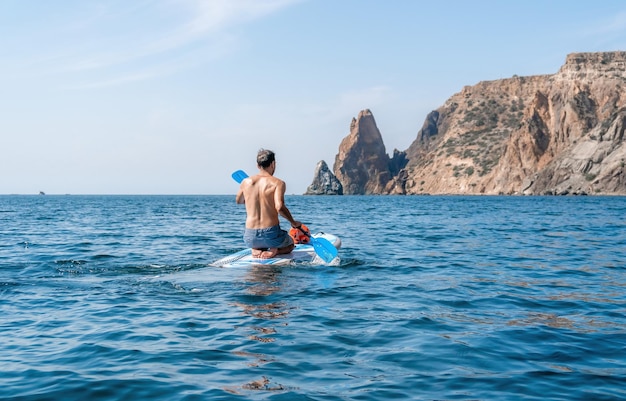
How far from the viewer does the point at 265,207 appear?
11.4 m

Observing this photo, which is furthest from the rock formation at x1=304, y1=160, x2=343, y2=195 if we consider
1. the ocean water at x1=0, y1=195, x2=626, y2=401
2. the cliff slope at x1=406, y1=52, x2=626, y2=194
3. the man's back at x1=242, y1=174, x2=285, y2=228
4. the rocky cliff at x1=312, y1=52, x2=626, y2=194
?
the man's back at x1=242, y1=174, x2=285, y2=228

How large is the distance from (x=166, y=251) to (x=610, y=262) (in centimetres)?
1206

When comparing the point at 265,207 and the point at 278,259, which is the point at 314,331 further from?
the point at 278,259

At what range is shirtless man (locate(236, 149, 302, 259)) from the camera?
36.2 ft

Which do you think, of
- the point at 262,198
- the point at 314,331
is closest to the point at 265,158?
the point at 262,198

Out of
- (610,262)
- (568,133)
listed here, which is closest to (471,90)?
(568,133)

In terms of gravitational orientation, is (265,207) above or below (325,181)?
below

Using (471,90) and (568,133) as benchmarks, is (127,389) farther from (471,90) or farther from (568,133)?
(471,90)

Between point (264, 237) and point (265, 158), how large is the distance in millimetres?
1764

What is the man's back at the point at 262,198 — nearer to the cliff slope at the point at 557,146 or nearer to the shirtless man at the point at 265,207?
the shirtless man at the point at 265,207

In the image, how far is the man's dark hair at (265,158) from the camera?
36.4 feet

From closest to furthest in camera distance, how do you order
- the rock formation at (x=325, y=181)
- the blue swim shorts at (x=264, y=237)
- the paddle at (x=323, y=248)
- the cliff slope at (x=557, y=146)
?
the blue swim shorts at (x=264, y=237) < the paddle at (x=323, y=248) < the cliff slope at (x=557, y=146) < the rock formation at (x=325, y=181)

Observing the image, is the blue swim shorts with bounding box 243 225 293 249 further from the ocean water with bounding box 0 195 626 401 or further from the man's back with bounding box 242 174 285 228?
the ocean water with bounding box 0 195 626 401

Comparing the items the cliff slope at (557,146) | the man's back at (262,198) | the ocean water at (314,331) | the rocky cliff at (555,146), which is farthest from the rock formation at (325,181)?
the man's back at (262,198)
